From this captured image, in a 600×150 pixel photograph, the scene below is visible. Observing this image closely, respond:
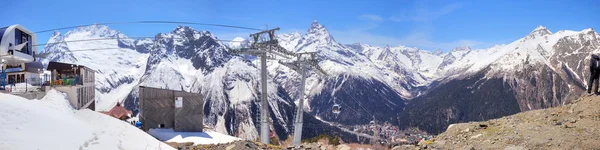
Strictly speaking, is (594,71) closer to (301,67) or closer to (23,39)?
(301,67)

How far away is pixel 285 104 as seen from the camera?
18838cm

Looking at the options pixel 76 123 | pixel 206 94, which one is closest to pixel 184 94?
pixel 76 123

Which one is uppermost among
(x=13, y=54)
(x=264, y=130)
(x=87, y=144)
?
(x=13, y=54)

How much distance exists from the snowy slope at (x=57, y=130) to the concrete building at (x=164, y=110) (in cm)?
780

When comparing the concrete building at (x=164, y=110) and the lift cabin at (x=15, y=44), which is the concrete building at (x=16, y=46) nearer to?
the lift cabin at (x=15, y=44)

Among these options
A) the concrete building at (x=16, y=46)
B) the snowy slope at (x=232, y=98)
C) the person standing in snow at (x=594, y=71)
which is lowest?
the snowy slope at (x=232, y=98)

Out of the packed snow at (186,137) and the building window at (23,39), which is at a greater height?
the building window at (23,39)

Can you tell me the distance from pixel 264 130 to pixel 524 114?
17487mm

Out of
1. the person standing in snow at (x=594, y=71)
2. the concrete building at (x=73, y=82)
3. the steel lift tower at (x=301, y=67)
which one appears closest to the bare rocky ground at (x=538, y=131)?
the person standing in snow at (x=594, y=71)

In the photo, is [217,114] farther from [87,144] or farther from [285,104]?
[87,144]

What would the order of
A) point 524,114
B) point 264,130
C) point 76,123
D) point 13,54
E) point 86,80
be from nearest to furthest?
point 76,123
point 524,114
point 13,54
point 86,80
point 264,130

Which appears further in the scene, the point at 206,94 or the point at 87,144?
the point at 206,94

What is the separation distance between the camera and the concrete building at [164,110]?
2405 cm

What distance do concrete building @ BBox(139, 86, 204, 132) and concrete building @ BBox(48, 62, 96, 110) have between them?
3.32 m
